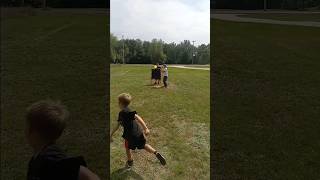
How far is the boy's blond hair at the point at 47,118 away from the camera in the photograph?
6.33ft

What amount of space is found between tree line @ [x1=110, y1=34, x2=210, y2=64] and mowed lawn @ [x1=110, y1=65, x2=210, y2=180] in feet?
2.73

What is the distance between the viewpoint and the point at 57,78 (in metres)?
12.0

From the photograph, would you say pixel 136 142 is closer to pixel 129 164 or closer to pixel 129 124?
pixel 129 124

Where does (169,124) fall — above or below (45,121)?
below

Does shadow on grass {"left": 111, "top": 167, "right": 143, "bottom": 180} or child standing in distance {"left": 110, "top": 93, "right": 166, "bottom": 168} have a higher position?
child standing in distance {"left": 110, "top": 93, "right": 166, "bottom": 168}

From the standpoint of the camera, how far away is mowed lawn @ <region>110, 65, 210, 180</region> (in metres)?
6.34

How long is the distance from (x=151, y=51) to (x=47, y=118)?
7.02 meters
